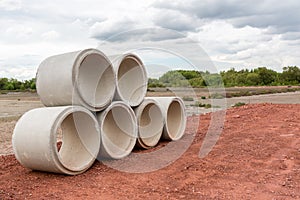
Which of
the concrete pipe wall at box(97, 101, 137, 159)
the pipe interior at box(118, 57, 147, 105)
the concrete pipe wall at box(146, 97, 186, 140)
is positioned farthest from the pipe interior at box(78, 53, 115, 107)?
the concrete pipe wall at box(146, 97, 186, 140)

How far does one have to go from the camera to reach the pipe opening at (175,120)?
26.8ft

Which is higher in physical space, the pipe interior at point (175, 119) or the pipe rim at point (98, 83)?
the pipe rim at point (98, 83)

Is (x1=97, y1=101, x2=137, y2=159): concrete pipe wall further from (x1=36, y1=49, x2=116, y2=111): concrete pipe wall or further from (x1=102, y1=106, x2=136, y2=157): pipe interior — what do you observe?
(x1=36, y1=49, x2=116, y2=111): concrete pipe wall

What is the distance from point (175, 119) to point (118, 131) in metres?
1.89

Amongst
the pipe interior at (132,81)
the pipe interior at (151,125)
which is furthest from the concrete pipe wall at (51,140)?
the pipe interior at (151,125)

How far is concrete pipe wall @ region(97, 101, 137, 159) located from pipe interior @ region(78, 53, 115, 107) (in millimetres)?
231

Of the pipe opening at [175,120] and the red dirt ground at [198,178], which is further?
the pipe opening at [175,120]

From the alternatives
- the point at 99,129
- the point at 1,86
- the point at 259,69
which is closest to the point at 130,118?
the point at 99,129

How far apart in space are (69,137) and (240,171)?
309 centimetres

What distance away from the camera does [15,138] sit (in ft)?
17.7

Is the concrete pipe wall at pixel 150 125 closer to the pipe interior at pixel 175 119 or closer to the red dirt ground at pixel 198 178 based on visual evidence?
the pipe interior at pixel 175 119

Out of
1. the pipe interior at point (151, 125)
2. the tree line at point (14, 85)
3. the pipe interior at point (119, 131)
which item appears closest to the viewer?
the pipe interior at point (119, 131)

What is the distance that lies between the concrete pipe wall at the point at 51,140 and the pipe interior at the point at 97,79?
462mm

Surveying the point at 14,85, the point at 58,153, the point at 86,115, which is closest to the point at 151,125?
the point at 86,115
